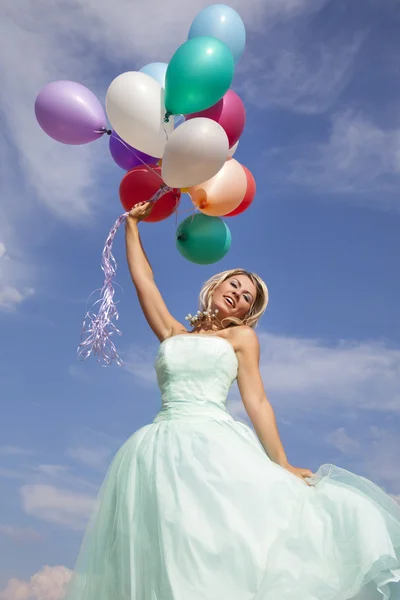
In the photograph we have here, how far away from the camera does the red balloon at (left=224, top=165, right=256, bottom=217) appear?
5004mm

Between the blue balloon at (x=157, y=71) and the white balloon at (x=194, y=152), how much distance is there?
745mm

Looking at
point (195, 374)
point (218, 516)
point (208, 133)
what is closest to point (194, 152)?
point (208, 133)

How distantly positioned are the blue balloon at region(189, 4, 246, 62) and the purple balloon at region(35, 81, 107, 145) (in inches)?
35.7

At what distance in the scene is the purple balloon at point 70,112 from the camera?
4.64 meters

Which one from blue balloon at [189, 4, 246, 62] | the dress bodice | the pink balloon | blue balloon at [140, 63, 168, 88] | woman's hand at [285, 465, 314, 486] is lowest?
woman's hand at [285, 465, 314, 486]

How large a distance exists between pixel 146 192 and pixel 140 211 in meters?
0.15

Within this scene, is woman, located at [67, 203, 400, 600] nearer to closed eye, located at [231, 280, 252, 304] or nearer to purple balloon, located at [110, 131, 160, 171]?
closed eye, located at [231, 280, 252, 304]

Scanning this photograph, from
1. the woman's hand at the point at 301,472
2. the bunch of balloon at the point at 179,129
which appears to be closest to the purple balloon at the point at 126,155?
the bunch of balloon at the point at 179,129

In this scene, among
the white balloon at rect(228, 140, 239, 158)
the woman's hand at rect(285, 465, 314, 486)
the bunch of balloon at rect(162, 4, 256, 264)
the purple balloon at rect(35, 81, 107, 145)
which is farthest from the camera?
the white balloon at rect(228, 140, 239, 158)

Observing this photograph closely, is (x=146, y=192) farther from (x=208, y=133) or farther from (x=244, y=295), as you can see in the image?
(x=244, y=295)

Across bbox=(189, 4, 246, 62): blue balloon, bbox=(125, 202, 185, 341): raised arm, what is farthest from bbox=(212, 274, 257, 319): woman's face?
bbox=(189, 4, 246, 62): blue balloon

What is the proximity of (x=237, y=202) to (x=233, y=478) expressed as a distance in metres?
2.06

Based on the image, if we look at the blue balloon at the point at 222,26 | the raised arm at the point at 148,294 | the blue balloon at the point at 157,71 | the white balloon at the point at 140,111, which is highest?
the blue balloon at the point at 222,26

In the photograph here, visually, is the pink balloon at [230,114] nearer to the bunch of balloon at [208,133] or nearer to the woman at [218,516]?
the bunch of balloon at [208,133]
